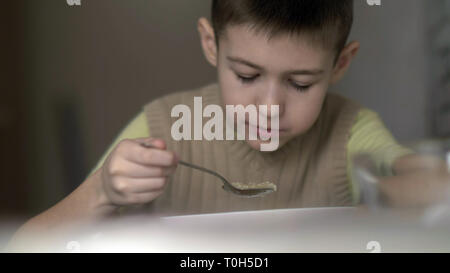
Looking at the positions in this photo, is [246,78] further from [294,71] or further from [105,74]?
[105,74]

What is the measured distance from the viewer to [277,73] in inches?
19.8

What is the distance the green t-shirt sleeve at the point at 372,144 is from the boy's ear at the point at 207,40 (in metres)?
0.20

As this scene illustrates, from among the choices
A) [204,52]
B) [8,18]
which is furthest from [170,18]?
[8,18]

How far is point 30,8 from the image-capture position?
0.53 metres

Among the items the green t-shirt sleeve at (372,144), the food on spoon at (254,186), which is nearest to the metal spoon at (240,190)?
the food on spoon at (254,186)

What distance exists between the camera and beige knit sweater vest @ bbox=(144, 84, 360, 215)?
0.56 meters

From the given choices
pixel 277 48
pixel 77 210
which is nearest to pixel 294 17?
pixel 277 48

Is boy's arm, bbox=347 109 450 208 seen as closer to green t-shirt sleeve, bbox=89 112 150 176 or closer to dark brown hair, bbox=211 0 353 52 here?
dark brown hair, bbox=211 0 353 52

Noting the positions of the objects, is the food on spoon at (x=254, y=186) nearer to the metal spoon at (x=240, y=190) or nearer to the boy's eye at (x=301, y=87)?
the metal spoon at (x=240, y=190)

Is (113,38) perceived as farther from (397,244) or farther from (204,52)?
(397,244)

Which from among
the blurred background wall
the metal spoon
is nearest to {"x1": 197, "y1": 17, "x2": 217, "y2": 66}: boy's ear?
the blurred background wall

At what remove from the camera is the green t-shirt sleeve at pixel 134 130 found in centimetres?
56

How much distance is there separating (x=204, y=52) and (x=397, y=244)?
303 millimetres

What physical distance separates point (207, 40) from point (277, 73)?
11 centimetres
